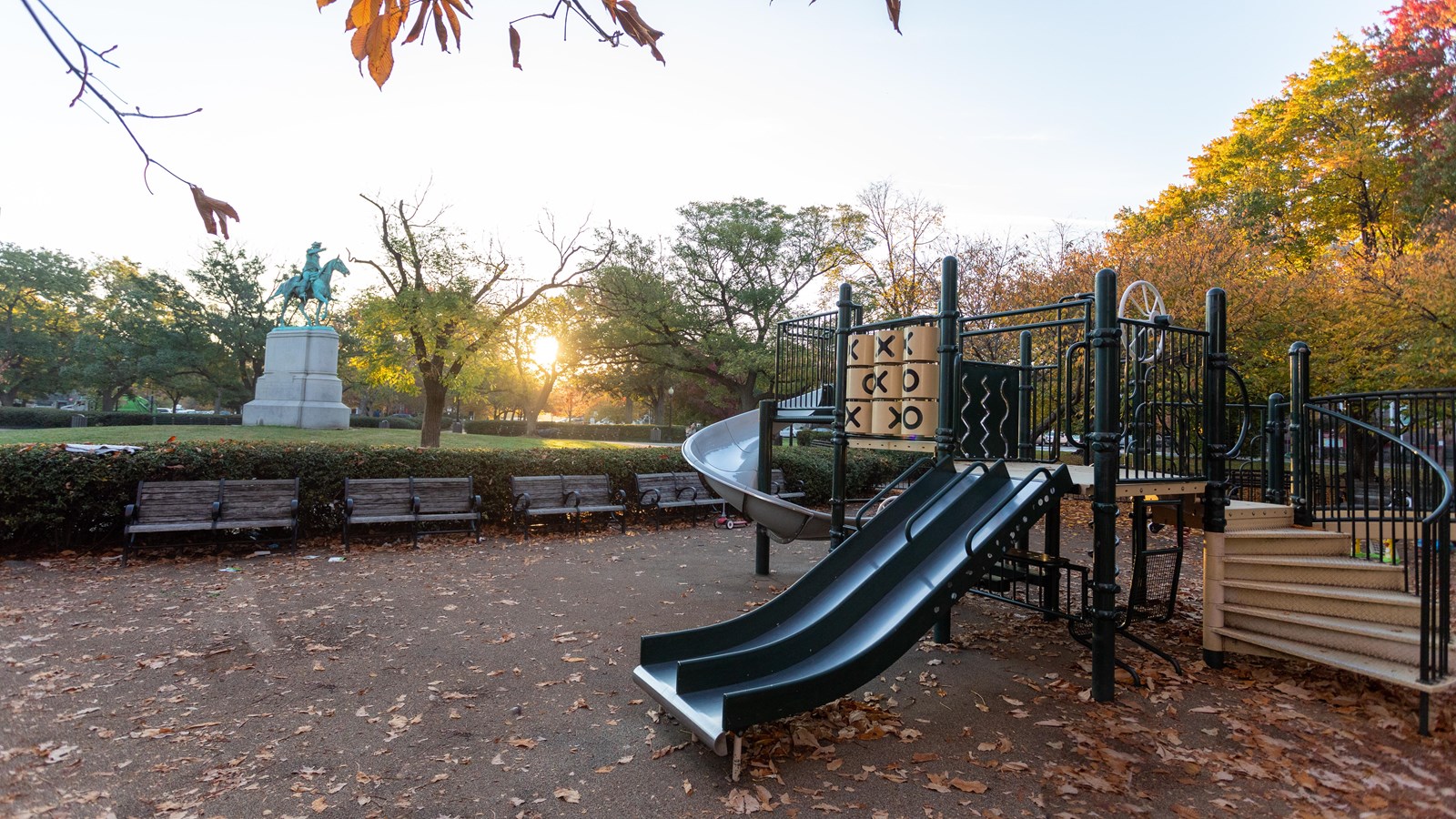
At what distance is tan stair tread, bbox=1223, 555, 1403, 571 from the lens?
5.21 m

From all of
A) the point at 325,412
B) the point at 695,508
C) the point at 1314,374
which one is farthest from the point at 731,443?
the point at 325,412

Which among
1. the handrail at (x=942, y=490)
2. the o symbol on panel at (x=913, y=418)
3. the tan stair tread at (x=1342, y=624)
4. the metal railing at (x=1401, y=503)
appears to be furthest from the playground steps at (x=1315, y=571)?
the o symbol on panel at (x=913, y=418)

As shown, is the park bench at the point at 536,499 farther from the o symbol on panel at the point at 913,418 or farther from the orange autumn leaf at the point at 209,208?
the orange autumn leaf at the point at 209,208

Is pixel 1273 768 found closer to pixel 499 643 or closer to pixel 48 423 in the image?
pixel 499 643

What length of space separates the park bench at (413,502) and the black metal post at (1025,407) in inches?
293

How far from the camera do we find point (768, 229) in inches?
1243

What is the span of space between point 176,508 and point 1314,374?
20.3 m

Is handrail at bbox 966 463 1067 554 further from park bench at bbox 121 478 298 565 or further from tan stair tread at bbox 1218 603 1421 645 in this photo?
park bench at bbox 121 478 298 565

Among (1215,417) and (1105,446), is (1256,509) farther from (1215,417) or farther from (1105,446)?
(1105,446)

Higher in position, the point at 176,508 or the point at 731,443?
the point at 731,443

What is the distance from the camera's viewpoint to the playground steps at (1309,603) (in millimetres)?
4719

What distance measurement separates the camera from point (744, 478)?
9.67 meters

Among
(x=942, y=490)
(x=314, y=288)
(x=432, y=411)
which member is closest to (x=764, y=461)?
(x=942, y=490)

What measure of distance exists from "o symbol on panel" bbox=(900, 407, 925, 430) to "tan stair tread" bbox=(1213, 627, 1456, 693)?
282 centimetres
